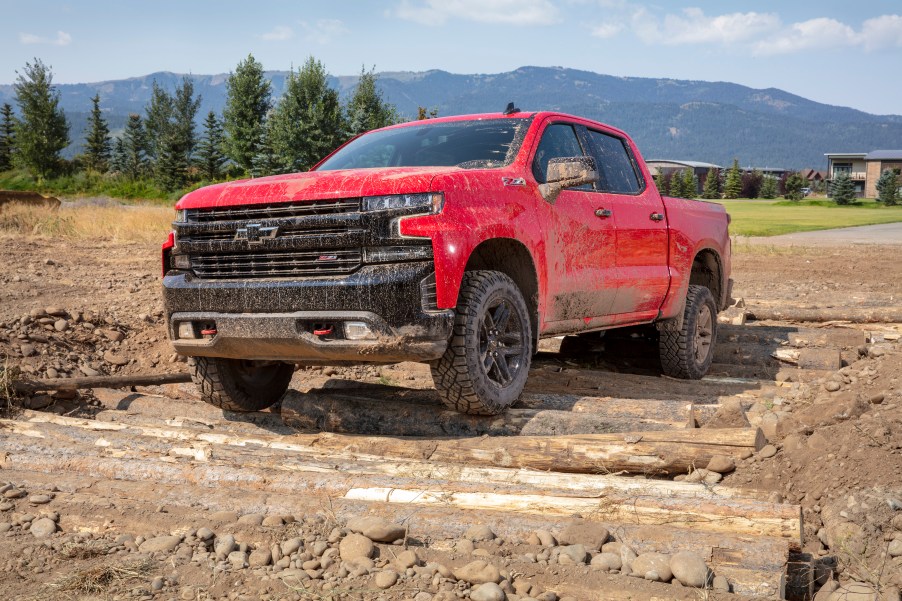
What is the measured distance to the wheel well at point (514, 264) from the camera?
5.86 meters

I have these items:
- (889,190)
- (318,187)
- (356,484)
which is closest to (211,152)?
(889,190)

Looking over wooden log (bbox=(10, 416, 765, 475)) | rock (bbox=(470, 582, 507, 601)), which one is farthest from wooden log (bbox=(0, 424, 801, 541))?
rock (bbox=(470, 582, 507, 601))

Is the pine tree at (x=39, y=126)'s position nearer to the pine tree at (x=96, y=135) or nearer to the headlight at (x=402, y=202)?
the pine tree at (x=96, y=135)

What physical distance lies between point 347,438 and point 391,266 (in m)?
1.34

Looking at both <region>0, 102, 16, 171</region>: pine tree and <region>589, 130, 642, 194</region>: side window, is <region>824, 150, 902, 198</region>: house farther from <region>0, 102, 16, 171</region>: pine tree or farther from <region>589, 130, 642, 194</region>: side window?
<region>589, 130, 642, 194</region>: side window

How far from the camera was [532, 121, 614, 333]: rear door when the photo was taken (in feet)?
20.6

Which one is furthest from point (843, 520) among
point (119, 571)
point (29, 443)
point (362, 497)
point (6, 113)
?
point (6, 113)

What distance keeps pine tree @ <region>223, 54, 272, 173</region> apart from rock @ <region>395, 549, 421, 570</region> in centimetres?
6236

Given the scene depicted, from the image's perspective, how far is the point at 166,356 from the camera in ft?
29.1

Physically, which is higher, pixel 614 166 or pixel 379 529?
pixel 614 166

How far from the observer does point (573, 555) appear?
154 inches

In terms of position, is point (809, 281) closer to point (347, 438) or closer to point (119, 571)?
point (347, 438)

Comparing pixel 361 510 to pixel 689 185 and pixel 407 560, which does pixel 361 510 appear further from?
pixel 689 185

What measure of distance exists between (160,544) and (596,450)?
2475mm
